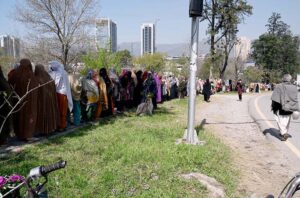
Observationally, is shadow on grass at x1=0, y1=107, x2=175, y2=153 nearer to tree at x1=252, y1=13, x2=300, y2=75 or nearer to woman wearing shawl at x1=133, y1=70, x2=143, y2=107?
woman wearing shawl at x1=133, y1=70, x2=143, y2=107

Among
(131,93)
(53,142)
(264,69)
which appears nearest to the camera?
(53,142)

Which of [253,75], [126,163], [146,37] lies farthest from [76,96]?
[146,37]

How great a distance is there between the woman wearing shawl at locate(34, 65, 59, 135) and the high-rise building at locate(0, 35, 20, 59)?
19.5 metres

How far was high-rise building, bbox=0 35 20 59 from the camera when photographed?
2683cm

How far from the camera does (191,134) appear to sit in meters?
8.11

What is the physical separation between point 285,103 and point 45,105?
602 cm

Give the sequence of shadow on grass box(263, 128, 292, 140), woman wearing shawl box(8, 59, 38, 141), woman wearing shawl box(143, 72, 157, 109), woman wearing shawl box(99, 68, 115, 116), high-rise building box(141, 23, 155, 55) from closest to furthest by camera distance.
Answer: woman wearing shawl box(8, 59, 38, 141)
shadow on grass box(263, 128, 292, 140)
woman wearing shawl box(99, 68, 115, 116)
woman wearing shawl box(143, 72, 157, 109)
high-rise building box(141, 23, 155, 55)

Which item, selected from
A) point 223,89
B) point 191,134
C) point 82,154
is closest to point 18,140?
point 82,154

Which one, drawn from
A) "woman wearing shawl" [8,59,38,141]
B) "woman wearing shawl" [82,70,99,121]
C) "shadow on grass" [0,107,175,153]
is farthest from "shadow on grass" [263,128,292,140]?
"woman wearing shawl" [8,59,38,141]

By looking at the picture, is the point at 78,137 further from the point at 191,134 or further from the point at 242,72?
the point at 242,72

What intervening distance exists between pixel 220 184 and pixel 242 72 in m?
75.7

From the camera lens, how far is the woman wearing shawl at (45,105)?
8.47 metres

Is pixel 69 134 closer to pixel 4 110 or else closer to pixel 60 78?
pixel 60 78

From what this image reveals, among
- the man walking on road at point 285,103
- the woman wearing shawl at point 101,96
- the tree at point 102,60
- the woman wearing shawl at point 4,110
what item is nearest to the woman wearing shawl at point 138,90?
the woman wearing shawl at point 101,96
